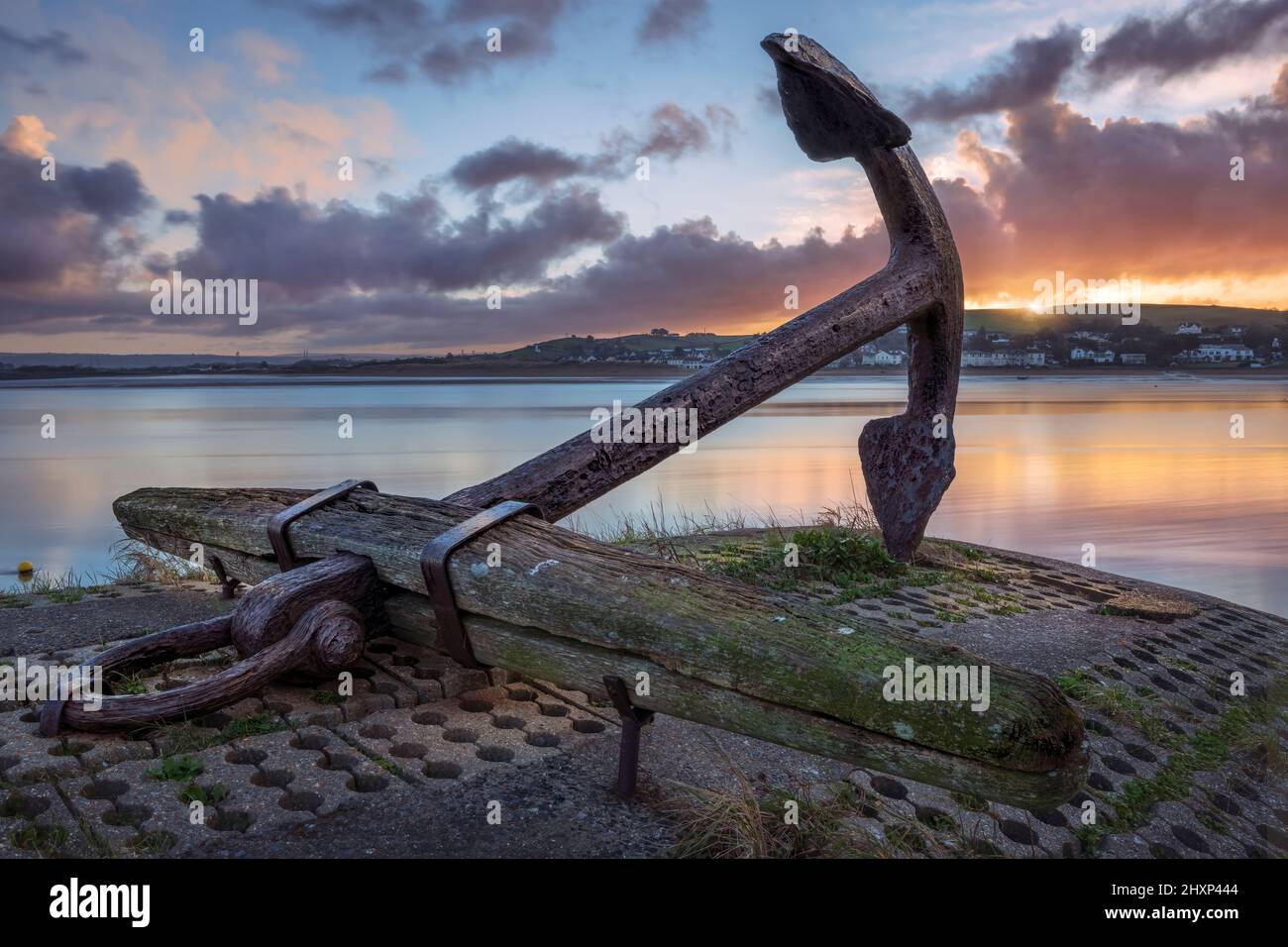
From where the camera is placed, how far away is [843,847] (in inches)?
111

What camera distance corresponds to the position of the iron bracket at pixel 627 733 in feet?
9.73

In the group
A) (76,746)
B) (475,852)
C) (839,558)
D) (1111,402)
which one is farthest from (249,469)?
(1111,402)

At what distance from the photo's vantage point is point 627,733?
3.09 meters

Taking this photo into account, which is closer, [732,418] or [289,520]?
[289,520]

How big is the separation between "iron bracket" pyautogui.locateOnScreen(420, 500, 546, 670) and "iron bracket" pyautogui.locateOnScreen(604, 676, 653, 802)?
2.32 ft

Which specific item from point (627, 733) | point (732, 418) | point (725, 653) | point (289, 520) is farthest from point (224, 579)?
point (725, 653)

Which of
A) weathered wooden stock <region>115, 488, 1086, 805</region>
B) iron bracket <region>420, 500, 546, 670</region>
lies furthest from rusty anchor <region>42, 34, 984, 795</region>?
weathered wooden stock <region>115, 488, 1086, 805</region>

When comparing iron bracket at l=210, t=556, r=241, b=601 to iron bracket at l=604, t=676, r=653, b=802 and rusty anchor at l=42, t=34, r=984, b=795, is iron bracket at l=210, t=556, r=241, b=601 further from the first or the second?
iron bracket at l=604, t=676, r=653, b=802

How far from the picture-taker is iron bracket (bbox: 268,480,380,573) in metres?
4.13

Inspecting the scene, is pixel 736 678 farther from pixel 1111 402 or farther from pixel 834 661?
pixel 1111 402

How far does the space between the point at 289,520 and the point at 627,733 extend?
200 cm

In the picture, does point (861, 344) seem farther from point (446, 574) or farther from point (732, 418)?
point (446, 574)

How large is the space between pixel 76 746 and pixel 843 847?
8.82 feet

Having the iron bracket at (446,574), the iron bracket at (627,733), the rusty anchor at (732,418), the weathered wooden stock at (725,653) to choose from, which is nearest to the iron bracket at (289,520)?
the rusty anchor at (732,418)
